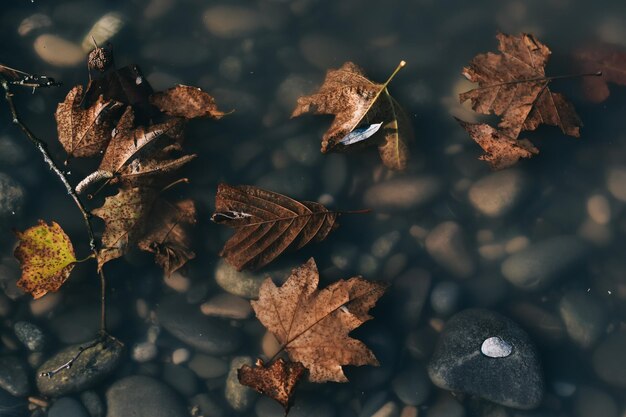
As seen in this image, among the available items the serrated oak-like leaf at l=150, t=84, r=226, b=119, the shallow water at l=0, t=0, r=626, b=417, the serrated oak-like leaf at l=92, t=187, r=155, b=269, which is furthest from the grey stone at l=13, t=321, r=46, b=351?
the serrated oak-like leaf at l=150, t=84, r=226, b=119

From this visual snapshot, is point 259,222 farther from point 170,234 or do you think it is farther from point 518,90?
point 518,90

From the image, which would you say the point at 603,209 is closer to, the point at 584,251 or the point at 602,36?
the point at 584,251

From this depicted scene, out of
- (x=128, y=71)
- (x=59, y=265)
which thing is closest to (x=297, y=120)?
(x=128, y=71)

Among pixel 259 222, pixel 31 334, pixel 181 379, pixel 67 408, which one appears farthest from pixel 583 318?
pixel 31 334

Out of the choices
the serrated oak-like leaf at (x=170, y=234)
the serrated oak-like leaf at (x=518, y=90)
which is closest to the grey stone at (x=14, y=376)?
the serrated oak-like leaf at (x=170, y=234)

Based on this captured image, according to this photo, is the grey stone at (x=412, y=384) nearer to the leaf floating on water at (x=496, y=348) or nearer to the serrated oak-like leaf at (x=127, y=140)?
the leaf floating on water at (x=496, y=348)

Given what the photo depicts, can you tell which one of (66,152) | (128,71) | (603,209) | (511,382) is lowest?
(511,382)
